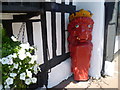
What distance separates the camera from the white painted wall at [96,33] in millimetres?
3025

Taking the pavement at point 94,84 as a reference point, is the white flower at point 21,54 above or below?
above

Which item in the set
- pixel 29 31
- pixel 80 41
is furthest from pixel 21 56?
pixel 80 41

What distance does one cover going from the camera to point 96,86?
9.59 ft

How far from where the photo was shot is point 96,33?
10.3 ft

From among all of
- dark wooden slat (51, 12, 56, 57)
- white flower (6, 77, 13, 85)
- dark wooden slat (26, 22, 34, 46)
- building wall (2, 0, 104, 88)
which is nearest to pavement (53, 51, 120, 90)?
building wall (2, 0, 104, 88)

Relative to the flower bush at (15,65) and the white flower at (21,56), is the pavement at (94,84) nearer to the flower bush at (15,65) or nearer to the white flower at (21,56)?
the flower bush at (15,65)

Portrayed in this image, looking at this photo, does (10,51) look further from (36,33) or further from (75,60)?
(75,60)

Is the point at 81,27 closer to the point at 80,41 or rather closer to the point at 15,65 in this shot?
the point at 80,41

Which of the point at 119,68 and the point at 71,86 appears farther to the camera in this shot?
the point at 119,68

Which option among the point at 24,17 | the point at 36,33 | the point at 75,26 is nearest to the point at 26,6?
the point at 24,17

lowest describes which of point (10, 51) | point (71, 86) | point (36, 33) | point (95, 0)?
point (71, 86)

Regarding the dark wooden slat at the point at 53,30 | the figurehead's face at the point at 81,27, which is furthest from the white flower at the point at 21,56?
the figurehead's face at the point at 81,27

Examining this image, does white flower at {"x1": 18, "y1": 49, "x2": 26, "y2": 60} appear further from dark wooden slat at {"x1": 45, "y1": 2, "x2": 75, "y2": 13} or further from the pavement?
the pavement

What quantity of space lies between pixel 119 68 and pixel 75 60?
5.23 ft
